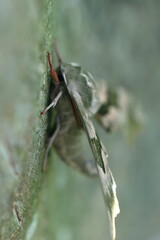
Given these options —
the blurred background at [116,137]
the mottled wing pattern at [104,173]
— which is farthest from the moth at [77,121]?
the blurred background at [116,137]

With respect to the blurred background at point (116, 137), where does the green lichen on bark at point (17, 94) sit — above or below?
above

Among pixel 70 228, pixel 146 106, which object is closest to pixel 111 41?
pixel 146 106

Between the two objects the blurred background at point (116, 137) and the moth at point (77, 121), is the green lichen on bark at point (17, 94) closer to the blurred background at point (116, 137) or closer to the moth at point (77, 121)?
the moth at point (77, 121)

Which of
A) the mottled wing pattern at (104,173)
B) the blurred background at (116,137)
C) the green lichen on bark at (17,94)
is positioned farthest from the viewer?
the blurred background at (116,137)

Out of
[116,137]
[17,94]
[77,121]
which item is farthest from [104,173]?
[116,137]

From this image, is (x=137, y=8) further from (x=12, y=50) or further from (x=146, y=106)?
(x=12, y=50)

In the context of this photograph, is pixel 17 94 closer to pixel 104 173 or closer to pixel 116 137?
pixel 104 173
